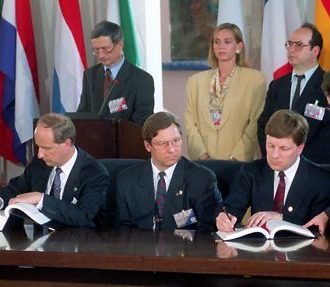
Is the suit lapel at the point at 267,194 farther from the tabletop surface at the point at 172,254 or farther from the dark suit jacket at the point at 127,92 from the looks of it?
the dark suit jacket at the point at 127,92

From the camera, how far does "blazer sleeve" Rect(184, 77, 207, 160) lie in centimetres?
562

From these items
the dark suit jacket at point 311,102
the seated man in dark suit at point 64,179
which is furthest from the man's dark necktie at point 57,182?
the dark suit jacket at point 311,102

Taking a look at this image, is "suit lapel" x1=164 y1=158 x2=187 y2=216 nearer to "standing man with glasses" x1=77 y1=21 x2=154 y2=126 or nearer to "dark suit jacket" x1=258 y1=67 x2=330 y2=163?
"dark suit jacket" x1=258 y1=67 x2=330 y2=163

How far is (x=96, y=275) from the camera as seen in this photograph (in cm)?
370

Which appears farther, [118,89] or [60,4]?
[60,4]

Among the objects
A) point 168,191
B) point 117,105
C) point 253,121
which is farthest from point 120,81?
point 168,191

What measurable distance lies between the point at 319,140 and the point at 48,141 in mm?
1673

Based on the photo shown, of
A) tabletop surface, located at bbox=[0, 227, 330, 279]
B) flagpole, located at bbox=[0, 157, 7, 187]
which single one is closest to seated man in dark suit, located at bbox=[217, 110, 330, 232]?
tabletop surface, located at bbox=[0, 227, 330, 279]

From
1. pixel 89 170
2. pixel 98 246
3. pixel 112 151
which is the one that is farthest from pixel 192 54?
pixel 98 246

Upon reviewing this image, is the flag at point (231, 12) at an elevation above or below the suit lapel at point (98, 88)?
above

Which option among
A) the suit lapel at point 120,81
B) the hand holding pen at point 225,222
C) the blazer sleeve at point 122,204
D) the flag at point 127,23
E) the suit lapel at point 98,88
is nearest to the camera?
the hand holding pen at point 225,222

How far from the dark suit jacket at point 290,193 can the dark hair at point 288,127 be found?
167 mm

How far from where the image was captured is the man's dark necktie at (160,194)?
437 cm

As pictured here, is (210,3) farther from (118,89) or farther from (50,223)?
(50,223)
